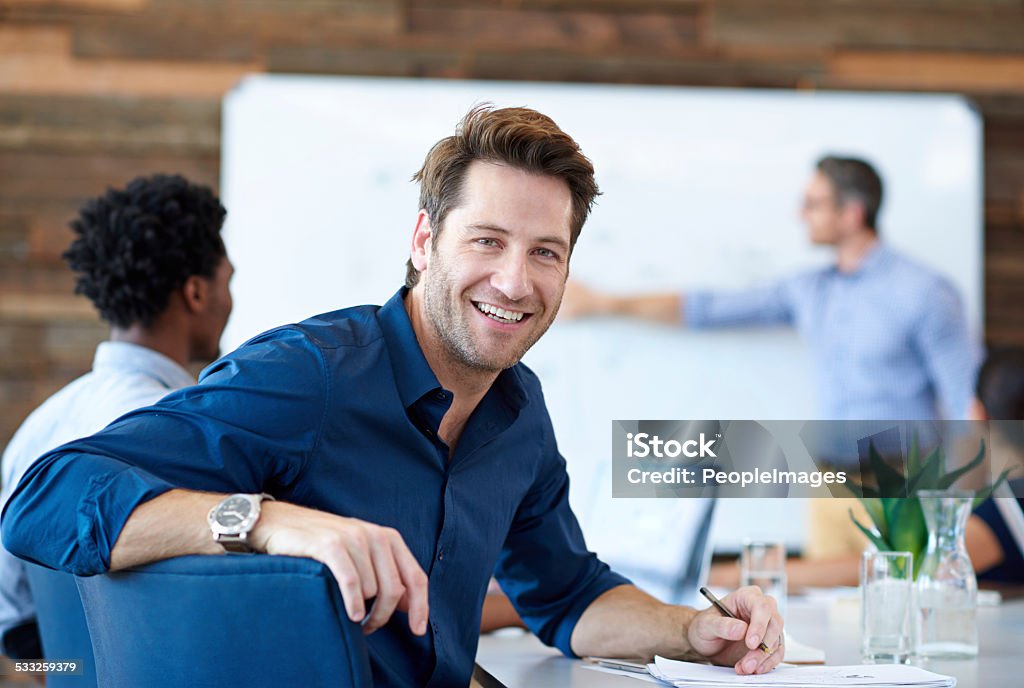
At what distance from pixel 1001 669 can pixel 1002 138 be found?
9.60 ft

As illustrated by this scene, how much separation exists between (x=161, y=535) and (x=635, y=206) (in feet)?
9.33

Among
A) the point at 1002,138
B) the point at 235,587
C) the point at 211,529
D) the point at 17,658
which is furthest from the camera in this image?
the point at 1002,138

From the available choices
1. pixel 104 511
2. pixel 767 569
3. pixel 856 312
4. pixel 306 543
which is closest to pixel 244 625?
pixel 306 543

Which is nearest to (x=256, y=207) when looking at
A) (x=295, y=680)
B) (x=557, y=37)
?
(x=557, y=37)

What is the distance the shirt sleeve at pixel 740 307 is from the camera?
12.2ft

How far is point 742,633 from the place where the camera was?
4.59 feet

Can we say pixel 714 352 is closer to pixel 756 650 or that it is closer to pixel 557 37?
pixel 557 37

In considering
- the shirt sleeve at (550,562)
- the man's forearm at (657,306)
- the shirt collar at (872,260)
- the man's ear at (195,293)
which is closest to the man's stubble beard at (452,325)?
the shirt sleeve at (550,562)

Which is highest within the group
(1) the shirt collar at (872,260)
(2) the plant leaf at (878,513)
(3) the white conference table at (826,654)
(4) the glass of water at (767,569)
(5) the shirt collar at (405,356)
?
(1) the shirt collar at (872,260)

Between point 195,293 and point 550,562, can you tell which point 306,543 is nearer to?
point 550,562

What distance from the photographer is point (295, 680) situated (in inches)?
37.0

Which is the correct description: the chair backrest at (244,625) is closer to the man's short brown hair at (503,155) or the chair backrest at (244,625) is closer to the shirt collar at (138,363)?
the man's short brown hair at (503,155)

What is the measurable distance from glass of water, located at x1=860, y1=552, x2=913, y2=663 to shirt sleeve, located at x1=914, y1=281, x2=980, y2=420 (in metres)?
2.28

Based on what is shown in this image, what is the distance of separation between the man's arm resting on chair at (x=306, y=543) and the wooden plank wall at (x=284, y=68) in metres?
2.80
